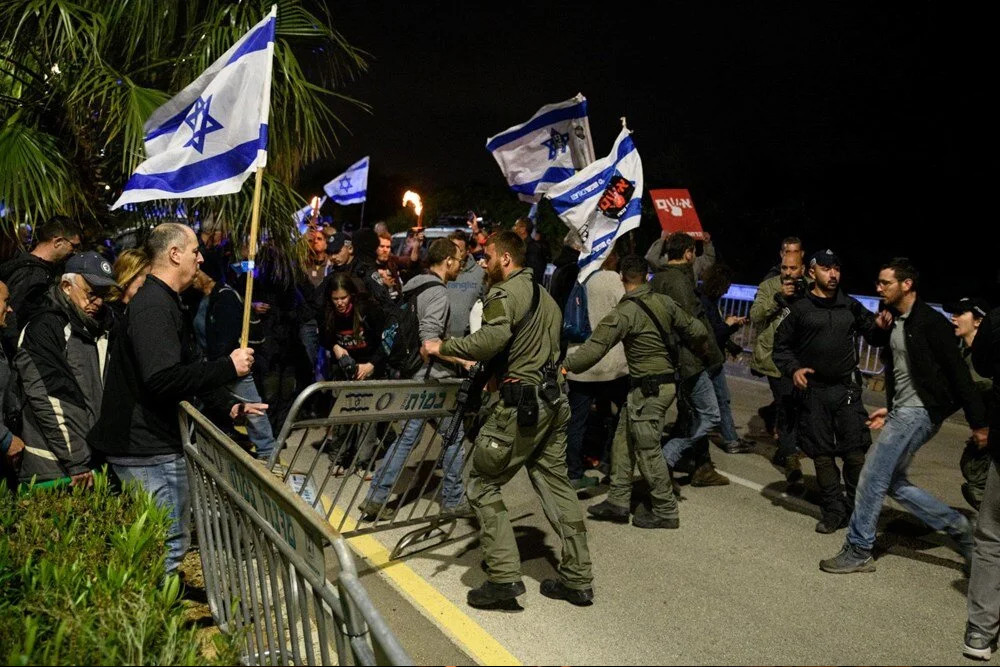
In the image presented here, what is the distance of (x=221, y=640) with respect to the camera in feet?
10.2

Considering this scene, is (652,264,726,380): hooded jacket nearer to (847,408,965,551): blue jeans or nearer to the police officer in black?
the police officer in black

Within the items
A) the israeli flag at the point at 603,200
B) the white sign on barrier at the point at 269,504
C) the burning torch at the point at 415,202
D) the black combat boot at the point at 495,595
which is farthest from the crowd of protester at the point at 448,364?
the burning torch at the point at 415,202

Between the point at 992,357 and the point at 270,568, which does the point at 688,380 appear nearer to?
the point at 992,357

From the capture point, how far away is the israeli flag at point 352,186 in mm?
13195

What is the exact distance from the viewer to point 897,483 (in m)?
5.05

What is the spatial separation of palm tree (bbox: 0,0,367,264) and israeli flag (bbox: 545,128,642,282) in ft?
6.98

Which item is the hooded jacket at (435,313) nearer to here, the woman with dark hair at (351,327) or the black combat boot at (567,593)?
the woman with dark hair at (351,327)

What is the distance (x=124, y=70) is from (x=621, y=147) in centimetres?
433

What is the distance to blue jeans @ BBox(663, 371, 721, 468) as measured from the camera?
6.52m

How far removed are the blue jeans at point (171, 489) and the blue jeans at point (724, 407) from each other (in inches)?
193

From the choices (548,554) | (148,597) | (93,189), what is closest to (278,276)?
(93,189)

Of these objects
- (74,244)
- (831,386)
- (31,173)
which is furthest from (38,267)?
(831,386)

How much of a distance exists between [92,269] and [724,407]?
5491 mm

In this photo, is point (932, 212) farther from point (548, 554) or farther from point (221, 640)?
point (221, 640)
